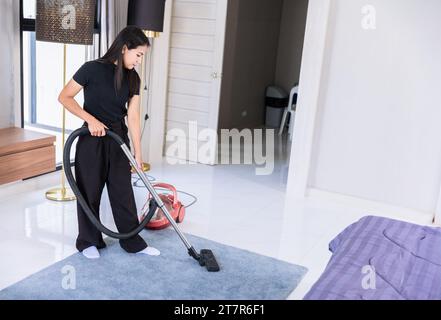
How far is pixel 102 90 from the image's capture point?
9.12ft

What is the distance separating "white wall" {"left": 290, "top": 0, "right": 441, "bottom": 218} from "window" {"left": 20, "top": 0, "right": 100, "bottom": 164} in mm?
2092

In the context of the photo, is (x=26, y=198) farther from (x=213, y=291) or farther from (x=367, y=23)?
(x=367, y=23)

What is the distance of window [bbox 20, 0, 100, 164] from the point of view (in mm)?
4145

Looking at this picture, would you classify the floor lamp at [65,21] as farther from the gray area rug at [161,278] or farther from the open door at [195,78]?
the open door at [195,78]

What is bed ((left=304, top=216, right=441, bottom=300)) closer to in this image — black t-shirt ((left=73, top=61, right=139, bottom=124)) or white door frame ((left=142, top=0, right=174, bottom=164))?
black t-shirt ((left=73, top=61, right=139, bottom=124))

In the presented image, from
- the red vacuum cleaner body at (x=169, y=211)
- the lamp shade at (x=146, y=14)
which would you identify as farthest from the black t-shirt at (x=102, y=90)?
the lamp shade at (x=146, y=14)

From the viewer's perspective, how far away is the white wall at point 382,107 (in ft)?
12.7

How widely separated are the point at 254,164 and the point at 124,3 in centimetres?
208

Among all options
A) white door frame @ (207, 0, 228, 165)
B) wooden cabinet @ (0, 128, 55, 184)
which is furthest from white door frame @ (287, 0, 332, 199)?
wooden cabinet @ (0, 128, 55, 184)

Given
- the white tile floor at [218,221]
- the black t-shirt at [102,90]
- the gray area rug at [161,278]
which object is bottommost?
the white tile floor at [218,221]

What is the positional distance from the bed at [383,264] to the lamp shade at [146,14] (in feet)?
8.67

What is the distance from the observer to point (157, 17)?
4.40m

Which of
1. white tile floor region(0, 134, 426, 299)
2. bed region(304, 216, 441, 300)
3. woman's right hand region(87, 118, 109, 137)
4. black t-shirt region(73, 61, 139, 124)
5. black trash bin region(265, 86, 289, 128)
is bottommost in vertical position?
white tile floor region(0, 134, 426, 299)

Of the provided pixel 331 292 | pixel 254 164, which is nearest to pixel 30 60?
pixel 254 164
